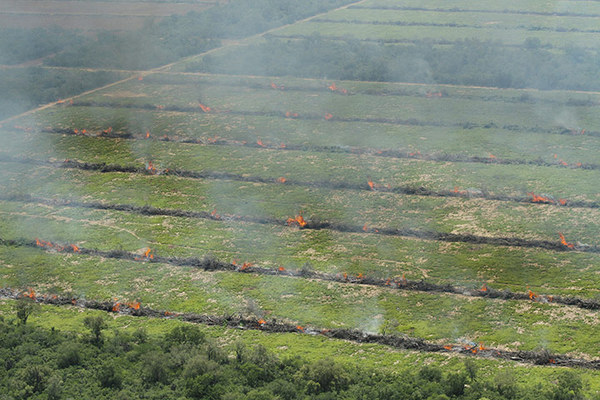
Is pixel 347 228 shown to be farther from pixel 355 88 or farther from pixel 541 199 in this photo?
pixel 355 88

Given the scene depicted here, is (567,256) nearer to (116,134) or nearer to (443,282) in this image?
(443,282)

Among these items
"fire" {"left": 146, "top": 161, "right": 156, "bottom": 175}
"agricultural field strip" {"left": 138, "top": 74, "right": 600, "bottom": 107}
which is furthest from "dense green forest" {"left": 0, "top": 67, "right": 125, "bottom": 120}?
"fire" {"left": 146, "top": 161, "right": 156, "bottom": 175}

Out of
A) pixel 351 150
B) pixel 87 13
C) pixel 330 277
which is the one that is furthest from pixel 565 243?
pixel 87 13

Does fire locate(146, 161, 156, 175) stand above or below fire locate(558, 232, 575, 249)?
above

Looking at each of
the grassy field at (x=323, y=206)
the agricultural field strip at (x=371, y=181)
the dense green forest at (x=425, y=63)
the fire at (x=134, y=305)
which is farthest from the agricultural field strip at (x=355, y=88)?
the fire at (x=134, y=305)

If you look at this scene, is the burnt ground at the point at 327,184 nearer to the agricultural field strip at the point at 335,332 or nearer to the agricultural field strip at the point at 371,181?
the agricultural field strip at the point at 371,181

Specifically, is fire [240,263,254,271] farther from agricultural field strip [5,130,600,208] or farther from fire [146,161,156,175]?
fire [146,161,156,175]

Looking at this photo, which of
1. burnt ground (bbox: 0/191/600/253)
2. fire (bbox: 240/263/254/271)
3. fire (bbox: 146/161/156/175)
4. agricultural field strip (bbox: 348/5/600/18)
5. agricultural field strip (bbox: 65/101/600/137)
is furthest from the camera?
agricultural field strip (bbox: 348/5/600/18)
